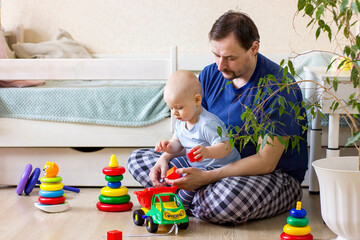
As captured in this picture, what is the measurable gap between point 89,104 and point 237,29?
0.88 m

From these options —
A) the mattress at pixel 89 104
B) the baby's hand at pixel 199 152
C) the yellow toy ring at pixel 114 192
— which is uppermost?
→ the mattress at pixel 89 104

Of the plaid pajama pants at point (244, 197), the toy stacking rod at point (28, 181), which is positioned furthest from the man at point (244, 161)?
the toy stacking rod at point (28, 181)

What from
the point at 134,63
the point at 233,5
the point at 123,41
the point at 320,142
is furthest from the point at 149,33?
the point at 320,142

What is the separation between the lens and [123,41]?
3529mm

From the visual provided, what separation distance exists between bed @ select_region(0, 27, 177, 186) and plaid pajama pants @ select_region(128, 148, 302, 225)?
1.40ft

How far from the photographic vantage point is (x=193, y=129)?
2.10 meters

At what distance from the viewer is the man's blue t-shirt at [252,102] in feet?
6.72

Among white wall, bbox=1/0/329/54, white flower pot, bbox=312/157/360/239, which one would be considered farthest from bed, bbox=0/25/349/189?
white wall, bbox=1/0/329/54

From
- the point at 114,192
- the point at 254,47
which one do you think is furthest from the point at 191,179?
the point at 254,47

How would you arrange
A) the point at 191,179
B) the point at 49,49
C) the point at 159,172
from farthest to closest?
the point at 49,49 < the point at 159,172 < the point at 191,179

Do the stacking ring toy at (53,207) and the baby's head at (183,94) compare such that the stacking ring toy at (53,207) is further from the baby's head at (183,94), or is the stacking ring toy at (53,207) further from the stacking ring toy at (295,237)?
the stacking ring toy at (295,237)

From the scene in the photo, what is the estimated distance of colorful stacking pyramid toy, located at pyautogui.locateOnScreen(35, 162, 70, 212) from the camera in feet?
7.30

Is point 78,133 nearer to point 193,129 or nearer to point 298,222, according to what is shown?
point 193,129

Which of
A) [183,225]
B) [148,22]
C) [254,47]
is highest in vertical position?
[148,22]
